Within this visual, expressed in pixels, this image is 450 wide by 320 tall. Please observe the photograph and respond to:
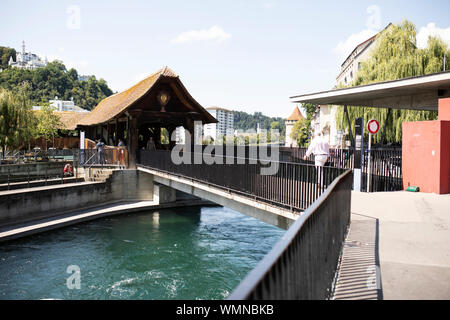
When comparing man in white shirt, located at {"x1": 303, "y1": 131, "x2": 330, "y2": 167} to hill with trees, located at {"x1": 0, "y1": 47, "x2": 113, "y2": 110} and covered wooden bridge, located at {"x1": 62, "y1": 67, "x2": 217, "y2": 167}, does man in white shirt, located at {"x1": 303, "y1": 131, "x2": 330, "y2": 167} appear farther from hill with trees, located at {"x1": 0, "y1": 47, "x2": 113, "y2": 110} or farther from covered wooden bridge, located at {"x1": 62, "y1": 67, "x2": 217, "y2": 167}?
hill with trees, located at {"x1": 0, "y1": 47, "x2": 113, "y2": 110}

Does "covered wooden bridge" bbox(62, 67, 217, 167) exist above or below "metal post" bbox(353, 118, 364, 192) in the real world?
above

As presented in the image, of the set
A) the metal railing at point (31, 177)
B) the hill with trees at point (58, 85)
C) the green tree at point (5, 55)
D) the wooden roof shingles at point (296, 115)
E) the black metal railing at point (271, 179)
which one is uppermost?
the green tree at point (5, 55)

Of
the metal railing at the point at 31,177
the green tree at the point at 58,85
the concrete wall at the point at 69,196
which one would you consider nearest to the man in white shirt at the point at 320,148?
the concrete wall at the point at 69,196

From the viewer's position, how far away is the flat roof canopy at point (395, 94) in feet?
36.9

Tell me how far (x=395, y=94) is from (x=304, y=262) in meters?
13.3

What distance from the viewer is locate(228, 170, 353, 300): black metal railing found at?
1982 millimetres

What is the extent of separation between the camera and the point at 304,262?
9.96 feet

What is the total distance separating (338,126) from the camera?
29.2 metres

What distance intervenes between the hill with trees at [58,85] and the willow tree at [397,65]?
340ft

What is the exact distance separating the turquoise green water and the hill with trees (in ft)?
342

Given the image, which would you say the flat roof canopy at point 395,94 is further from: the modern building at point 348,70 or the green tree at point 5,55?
the green tree at point 5,55

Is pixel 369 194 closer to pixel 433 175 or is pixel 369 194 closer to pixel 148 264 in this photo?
pixel 433 175

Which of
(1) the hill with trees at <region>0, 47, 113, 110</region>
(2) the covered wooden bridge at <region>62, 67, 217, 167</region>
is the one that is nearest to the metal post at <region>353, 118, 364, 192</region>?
(2) the covered wooden bridge at <region>62, 67, 217, 167</region>
